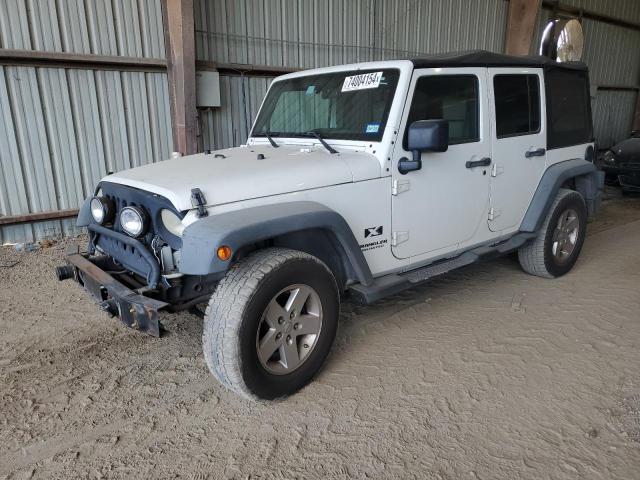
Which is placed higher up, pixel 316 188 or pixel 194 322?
pixel 316 188

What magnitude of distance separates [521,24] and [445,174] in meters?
7.80

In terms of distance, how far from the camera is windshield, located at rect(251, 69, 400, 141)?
3.12m

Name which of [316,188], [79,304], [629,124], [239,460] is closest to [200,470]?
[239,460]

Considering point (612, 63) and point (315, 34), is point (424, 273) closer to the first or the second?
point (315, 34)

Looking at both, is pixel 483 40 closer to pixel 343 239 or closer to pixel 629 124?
pixel 629 124

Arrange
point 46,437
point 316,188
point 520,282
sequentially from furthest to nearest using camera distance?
point 520,282
point 316,188
point 46,437

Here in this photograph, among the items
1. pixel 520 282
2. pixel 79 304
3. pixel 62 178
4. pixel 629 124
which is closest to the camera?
pixel 79 304

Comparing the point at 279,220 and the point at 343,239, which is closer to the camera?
the point at 279,220

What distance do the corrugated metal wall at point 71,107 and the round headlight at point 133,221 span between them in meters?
3.69

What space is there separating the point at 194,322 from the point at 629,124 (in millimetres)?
14610

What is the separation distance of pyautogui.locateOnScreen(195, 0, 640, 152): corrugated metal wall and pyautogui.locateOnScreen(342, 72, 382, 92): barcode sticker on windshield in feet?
12.3

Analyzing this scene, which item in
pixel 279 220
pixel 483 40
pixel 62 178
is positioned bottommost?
pixel 62 178

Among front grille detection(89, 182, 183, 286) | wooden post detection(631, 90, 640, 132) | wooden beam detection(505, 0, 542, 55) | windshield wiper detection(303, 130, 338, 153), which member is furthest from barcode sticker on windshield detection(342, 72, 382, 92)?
wooden post detection(631, 90, 640, 132)

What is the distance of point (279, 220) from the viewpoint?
96.7 inches
